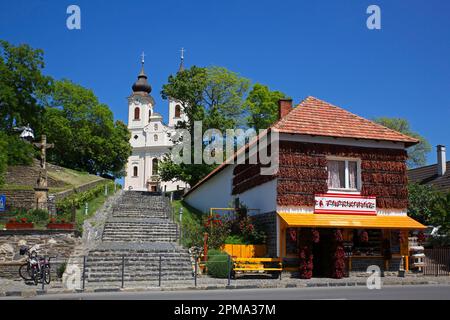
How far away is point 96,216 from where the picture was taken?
1085 inches

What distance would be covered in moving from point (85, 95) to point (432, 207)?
42.7 m

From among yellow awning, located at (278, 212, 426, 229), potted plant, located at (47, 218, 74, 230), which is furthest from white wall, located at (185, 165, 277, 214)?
potted plant, located at (47, 218, 74, 230)

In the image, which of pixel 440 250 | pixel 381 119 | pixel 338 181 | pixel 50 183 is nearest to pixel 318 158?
pixel 338 181

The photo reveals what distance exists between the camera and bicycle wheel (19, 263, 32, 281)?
17875 mm

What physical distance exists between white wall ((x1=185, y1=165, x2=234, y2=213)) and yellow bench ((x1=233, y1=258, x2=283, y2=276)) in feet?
29.4

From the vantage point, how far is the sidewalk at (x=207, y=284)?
15.5m

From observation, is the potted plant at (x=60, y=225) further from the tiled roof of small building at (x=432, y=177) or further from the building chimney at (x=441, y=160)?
the building chimney at (x=441, y=160)

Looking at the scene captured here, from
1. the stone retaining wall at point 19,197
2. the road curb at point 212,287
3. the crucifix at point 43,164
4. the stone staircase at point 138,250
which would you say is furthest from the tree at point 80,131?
the road curb at point 212,287

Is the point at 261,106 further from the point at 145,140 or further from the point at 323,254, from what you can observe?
the point at 145,140

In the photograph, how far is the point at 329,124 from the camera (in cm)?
2236

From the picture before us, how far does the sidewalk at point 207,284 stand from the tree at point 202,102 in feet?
74.5

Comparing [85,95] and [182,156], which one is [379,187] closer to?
[182,156]

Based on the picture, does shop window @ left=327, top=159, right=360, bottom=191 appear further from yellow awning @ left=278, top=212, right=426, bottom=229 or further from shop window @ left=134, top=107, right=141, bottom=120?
shop window @ left=134, top=107, right=141, bottom=120

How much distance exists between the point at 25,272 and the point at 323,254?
11.9 metres
